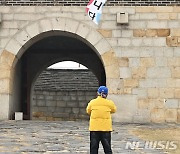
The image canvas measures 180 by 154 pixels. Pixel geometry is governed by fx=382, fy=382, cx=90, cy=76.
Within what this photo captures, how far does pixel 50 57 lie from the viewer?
557 inches

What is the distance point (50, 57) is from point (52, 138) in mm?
7768

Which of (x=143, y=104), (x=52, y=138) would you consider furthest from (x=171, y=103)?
(x=52, y=138)

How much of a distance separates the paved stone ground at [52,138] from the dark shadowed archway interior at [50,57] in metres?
4.13

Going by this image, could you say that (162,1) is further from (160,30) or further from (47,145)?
(47,145)

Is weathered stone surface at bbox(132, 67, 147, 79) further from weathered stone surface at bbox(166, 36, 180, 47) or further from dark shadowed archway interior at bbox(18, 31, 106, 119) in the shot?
dark shadowed archway interior at bbox(18, 31, 106, 119)

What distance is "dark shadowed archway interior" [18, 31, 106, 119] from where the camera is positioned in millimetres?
12719

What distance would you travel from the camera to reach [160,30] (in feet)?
31.7

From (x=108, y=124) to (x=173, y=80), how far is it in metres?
4.84

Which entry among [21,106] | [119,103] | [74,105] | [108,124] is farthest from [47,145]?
[74,105]

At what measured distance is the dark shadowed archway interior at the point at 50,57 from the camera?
501 inches

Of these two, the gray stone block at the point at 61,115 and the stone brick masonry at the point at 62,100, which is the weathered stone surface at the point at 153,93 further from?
the gray stone block at the point at 61,115

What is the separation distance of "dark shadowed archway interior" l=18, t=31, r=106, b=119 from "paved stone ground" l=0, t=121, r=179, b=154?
4.13 m

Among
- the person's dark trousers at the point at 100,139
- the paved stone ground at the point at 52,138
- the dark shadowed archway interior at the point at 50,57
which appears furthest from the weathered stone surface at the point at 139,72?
the person's dark trousers at the point at 100,139

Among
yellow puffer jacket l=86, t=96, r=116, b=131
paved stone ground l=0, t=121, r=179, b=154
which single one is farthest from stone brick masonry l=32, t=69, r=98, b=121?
yellow puffer jacket l=86, t=96, r=116, b=131
